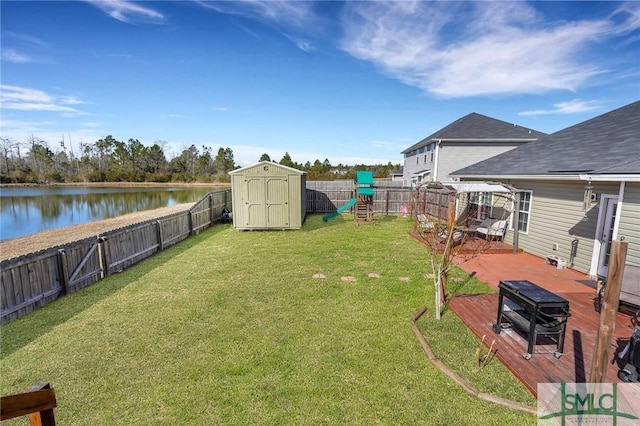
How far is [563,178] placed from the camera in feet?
22.8

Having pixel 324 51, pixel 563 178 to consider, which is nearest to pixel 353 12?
pixel 324 51

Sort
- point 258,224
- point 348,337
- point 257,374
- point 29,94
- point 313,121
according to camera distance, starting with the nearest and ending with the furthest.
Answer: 1. point 257,374
2. point 348,337
3. point 258,224
4. point 29,94
5. point 313,121

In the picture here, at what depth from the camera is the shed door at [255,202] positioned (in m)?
11.9

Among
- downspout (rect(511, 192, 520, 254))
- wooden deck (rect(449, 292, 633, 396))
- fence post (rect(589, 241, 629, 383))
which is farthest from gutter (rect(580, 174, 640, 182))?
fence post (rect(589, 241, 629, 383))

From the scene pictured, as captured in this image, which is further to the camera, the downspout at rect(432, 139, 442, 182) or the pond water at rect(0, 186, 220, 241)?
the downspout at rect(432, 139, 442, 182)

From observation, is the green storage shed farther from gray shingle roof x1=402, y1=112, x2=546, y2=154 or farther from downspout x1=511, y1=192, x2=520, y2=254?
gray shingle roof x1=402, y1=112, x2=546, y2=154

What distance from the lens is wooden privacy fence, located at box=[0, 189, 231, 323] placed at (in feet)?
15.4

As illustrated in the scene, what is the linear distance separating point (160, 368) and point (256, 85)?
59.6ft

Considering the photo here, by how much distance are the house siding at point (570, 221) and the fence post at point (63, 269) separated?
37.1 feet

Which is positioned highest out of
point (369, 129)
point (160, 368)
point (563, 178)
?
point (369, 129)

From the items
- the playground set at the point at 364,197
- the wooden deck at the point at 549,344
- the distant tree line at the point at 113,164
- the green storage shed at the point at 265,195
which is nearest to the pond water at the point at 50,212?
the green storage shed at the point at 265,195

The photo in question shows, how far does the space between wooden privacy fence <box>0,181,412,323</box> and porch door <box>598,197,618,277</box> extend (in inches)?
458

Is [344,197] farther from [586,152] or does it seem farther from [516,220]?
[586,152]

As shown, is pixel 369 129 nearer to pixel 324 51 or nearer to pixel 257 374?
pixel 324 51
